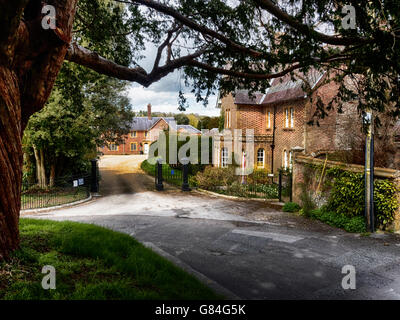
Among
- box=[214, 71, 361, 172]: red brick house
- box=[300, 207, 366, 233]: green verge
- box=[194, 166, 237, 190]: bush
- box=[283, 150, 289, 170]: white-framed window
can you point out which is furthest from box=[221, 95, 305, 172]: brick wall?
box=[300, 207, 366, 233]: green verge

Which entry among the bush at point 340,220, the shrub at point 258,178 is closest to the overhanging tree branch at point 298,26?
the bush at point 340,220

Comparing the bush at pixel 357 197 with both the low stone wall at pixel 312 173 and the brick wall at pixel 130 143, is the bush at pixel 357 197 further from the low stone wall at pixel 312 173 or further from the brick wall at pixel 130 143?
the brick wall at pixel 130 143

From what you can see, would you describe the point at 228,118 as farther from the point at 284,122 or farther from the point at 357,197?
the point at 357,197

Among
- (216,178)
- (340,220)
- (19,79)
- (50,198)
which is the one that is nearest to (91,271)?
(19,79)

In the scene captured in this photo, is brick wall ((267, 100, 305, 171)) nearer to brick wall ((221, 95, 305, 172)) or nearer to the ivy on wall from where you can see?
brick wall ((221, 95, 305, 172))

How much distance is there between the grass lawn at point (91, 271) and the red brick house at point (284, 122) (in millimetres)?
15196

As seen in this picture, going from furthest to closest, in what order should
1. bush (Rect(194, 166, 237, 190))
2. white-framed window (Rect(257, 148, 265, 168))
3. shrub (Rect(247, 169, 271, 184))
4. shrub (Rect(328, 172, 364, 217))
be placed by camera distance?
1. white-framed window (Rect(257, 148, 265, 168))
2. shrub (Rect(247, 169, 271, 184))
3. bush (Rect(194, 166, 237, 190))
4. shrub (Rect(328, 172, 364, 217))

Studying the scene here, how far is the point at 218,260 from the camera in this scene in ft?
23.0

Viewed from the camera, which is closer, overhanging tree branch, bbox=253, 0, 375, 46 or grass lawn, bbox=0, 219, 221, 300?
grass lawn, bbox=0, 219, 221, 300

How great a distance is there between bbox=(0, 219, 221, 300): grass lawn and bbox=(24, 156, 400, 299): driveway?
0.85 metres

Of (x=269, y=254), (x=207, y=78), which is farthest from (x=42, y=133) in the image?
(x=269, y=254)

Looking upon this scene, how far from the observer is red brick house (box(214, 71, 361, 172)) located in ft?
68.3

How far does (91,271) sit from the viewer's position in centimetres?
490

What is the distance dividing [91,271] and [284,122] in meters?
21.0
